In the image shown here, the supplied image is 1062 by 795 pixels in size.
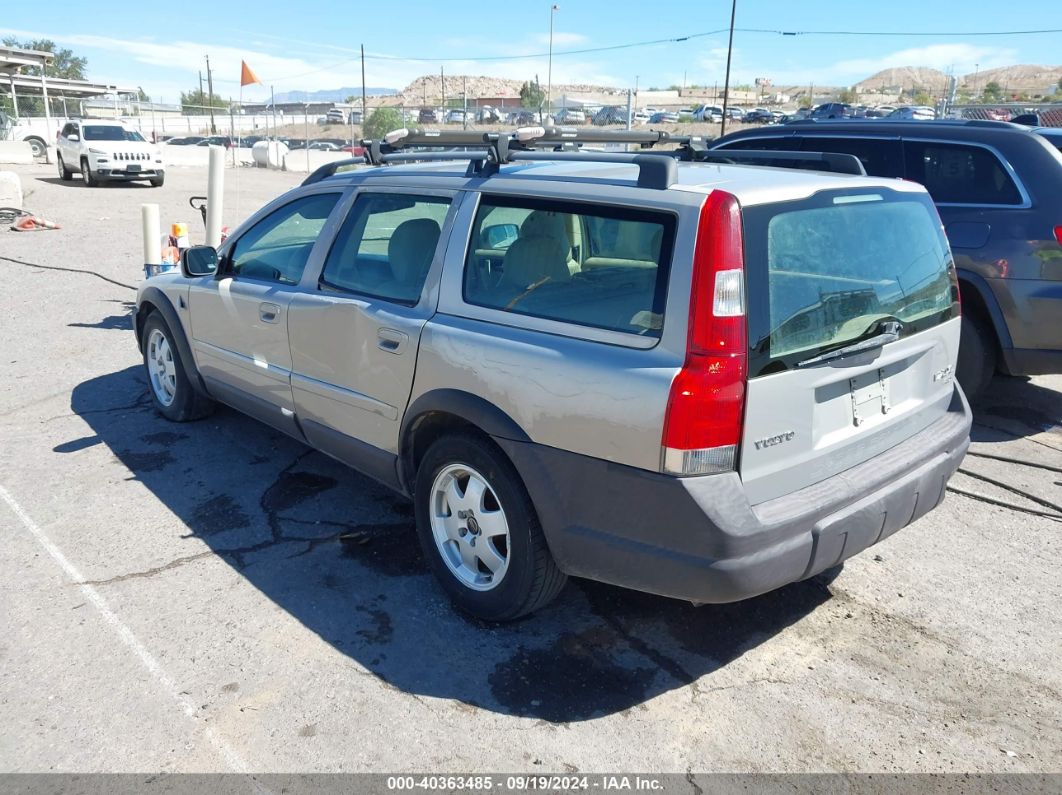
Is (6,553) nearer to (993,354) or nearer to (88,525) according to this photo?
(88,525)

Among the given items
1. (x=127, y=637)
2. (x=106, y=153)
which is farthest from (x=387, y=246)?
(x=106, y=153)

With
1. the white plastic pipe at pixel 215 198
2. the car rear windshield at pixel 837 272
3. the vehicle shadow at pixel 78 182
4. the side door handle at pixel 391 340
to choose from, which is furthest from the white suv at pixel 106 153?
the car rear windshield at pixel 837 272

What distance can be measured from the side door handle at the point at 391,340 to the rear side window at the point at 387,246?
15 cm

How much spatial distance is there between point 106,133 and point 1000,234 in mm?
24761

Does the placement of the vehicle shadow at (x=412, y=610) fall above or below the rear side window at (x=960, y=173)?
below

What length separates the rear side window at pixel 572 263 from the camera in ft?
9.39

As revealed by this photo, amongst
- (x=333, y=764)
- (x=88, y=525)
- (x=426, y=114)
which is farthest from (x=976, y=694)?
(x=426, y=114)

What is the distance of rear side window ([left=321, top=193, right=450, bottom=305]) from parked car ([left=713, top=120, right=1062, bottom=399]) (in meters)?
3.75

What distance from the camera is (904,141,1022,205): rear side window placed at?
221 inches

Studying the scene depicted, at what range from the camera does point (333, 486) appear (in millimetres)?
4844

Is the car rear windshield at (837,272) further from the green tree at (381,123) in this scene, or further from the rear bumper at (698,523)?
the green tree at (381,123)

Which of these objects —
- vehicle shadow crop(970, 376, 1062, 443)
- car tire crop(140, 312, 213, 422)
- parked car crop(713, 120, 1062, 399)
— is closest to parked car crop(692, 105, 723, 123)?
vehicle shadow crop(970, 376, 1062, 443)

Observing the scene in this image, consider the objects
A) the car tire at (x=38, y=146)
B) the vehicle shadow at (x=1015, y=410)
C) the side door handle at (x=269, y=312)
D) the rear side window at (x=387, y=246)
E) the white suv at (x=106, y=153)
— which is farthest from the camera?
the car tire at (x=38, y=146)

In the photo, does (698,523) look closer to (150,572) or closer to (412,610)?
(412,610)
